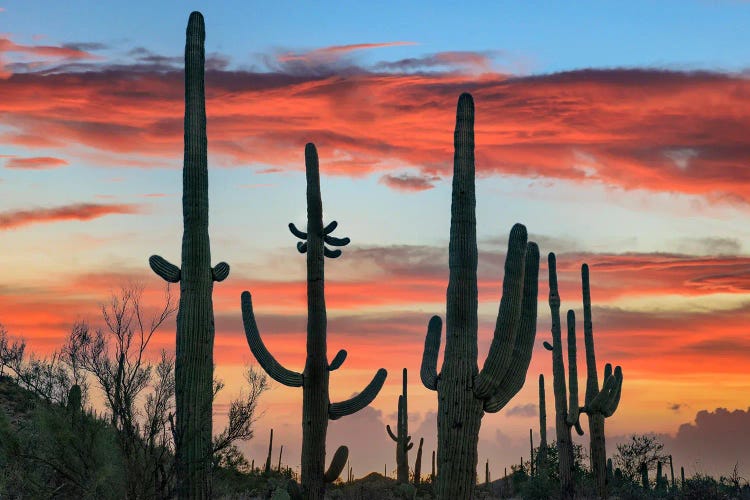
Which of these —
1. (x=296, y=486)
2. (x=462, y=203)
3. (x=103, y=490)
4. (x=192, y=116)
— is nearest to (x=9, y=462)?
(x=103, y=490)

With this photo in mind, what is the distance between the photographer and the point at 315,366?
17219mm

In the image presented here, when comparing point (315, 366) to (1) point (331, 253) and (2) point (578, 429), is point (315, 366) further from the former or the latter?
(2) point (578, 429)

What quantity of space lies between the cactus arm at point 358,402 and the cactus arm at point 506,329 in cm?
491

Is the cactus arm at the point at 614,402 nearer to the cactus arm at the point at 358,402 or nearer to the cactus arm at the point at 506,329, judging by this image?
the cactus arm at the point at 358,402

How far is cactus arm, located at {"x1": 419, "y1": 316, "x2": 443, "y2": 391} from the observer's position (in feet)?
46.9

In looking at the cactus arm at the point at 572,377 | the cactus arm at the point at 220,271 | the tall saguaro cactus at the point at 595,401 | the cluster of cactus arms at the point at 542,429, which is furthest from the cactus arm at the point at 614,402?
the cactus arm at the point at 220,271

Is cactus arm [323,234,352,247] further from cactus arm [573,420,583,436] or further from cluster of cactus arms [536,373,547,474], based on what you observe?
cluster of cactus arms [536,373,547,474]

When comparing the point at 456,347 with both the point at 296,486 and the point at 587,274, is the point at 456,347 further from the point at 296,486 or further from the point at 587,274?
the point at 587,274

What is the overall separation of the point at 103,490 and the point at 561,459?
59.3 ft

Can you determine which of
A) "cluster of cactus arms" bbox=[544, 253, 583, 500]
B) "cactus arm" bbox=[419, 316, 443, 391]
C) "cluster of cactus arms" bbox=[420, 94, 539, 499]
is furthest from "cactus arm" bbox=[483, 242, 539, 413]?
"cluster of cactus arms" bbox=[544, 253, 583, 500]

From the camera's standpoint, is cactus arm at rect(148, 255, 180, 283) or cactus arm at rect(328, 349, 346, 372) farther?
cactus arm at rect(328, 349, 346, 372)

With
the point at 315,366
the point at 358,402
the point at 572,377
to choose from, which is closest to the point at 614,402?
the point at 572,377

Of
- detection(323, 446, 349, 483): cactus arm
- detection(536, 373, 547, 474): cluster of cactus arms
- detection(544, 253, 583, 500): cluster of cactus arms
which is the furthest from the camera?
detection(536, 373, 547, 474): cluster of cactus arms

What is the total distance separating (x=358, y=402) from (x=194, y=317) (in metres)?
4.91
